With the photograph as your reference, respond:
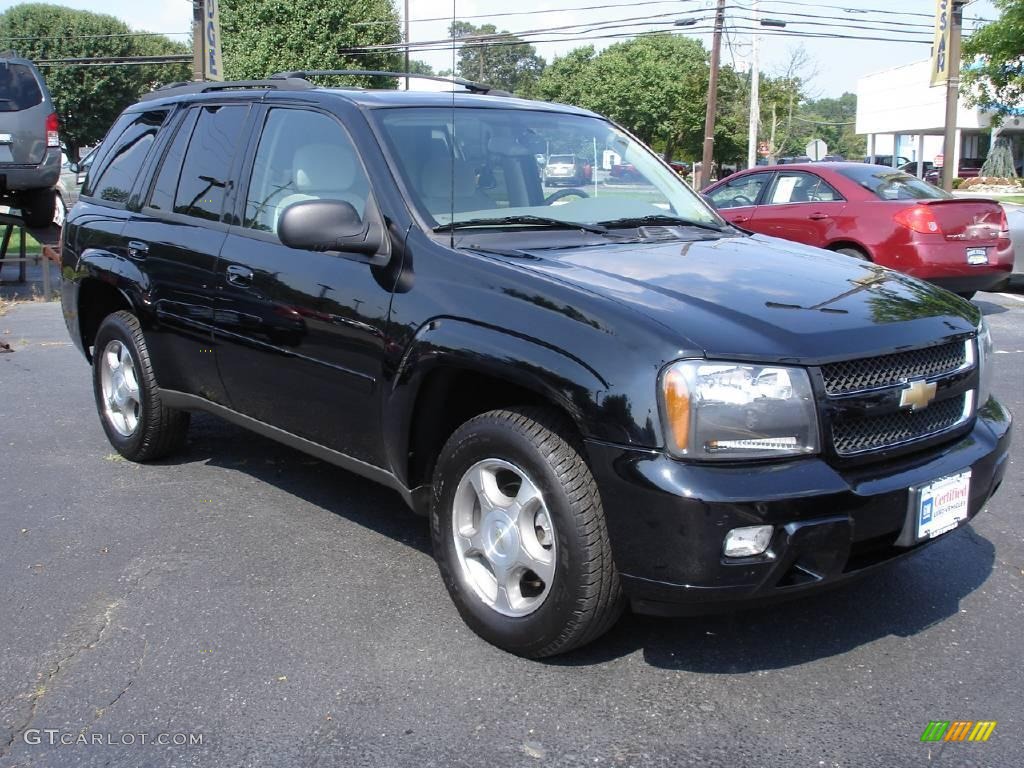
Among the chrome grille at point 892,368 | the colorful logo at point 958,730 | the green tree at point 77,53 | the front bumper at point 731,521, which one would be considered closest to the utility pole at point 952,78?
the chrome grille at point 892,368

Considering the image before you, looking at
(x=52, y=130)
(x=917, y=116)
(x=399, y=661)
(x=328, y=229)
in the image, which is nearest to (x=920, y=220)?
(x=328, y=229)

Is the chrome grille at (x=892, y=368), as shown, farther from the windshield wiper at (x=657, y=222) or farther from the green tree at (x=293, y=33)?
the green tree at (x=293, y=33)

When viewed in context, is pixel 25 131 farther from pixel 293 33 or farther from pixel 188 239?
pixel 293 33

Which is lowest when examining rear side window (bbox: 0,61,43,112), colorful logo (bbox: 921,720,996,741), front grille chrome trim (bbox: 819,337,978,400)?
colorful logo (bbox: 921,720,996,741)

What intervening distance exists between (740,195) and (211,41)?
9293 millimetres

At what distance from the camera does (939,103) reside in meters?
51.8

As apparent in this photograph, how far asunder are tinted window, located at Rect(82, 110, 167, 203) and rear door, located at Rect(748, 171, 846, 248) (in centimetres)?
670

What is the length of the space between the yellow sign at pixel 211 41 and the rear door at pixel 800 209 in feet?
31.1

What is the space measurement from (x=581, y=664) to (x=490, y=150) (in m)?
2.07

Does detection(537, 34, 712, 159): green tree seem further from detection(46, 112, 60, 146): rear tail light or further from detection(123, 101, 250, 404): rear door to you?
detection(123, 101, 250, 404): rear door

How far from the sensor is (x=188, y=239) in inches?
184

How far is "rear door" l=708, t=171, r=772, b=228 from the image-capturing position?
36.9 feet

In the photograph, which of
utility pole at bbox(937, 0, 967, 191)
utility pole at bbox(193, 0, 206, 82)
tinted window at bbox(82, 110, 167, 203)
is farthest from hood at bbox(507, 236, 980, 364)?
utility pole at bbox(937, 0, 967, 191)

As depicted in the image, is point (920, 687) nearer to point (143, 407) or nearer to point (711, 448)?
point (711, 448)
